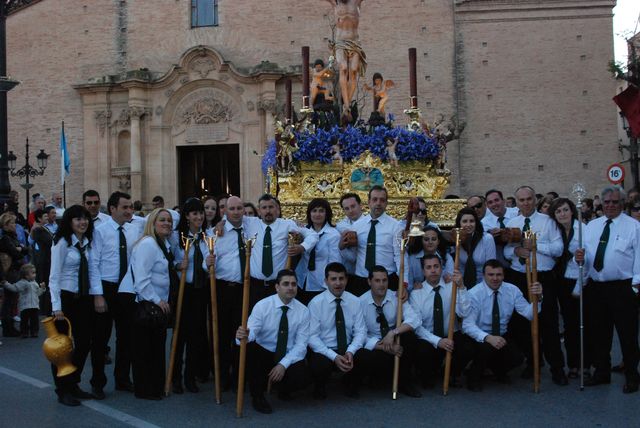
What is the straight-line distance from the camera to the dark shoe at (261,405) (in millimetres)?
6521

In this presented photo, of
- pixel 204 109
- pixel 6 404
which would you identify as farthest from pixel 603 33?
pixel 6 404

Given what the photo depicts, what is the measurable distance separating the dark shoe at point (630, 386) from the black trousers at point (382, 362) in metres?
1.95

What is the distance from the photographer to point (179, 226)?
299 inches

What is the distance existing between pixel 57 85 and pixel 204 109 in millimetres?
5117

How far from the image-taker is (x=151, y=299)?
6922 millimetres

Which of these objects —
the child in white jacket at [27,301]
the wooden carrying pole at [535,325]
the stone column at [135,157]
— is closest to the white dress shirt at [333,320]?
the wooden carrying pole at [535,325]

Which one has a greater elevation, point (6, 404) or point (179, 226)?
point (179, 226)

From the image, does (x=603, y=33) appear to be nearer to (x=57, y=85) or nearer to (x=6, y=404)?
(x=57, y=85)

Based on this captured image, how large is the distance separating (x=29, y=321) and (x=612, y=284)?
8.00 metres

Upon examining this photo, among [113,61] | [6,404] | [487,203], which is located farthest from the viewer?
[113,61]

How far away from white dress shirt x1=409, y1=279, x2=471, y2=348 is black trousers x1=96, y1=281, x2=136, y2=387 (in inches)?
107

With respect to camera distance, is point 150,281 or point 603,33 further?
point 603,33

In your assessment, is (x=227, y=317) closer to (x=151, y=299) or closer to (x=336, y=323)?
(x=151, y=299)

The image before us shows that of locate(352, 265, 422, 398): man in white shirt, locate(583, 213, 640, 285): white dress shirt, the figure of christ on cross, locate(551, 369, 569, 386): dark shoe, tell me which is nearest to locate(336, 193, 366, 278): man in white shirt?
locate(352, 265, 422, 398): man in white shirt
